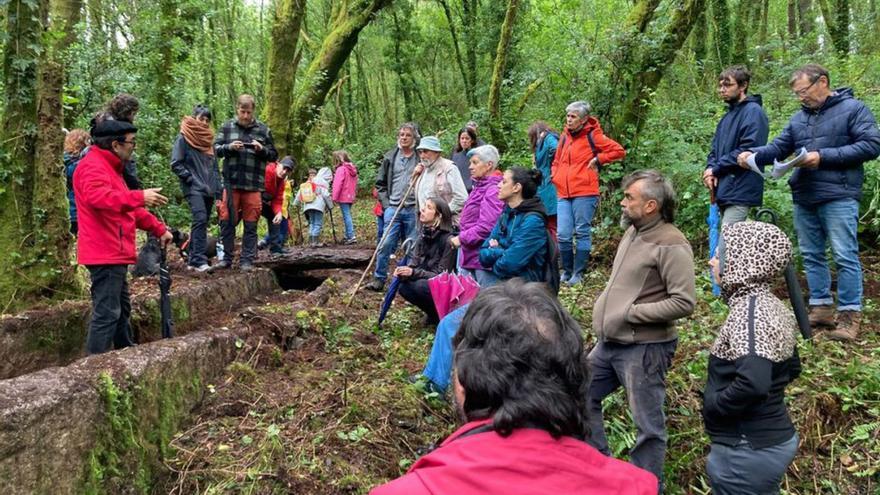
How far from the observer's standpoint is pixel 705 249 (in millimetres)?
7160

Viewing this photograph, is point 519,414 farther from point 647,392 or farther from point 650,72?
point 650,72

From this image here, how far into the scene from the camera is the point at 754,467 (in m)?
2.44

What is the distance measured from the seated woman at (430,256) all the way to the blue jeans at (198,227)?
294 cm

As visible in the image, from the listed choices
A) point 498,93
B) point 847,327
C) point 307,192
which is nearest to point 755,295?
point 847,327

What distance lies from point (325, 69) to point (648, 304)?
10264 mm

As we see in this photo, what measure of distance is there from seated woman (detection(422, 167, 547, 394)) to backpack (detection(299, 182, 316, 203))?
7.18 meters

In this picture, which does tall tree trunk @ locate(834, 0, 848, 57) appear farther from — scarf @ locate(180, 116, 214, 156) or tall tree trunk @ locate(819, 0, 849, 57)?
scarf @ locate(180, 116, 214, 156)

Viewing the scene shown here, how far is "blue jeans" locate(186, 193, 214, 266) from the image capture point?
22.7 ft

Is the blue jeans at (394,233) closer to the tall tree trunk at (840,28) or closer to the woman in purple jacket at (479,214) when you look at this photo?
the woman in purple jacket at (479,214)

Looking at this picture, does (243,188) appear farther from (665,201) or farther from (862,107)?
(862,107)

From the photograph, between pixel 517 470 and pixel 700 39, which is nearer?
pixel 517 470

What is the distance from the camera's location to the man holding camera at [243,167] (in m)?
7.03

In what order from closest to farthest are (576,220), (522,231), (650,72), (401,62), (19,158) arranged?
(522,231), (19,158), (576,220), (650,72), (401,62)

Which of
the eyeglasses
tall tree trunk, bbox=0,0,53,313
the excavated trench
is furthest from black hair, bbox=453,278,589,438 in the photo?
tall tree trunk, bbox=0,0,53,313
